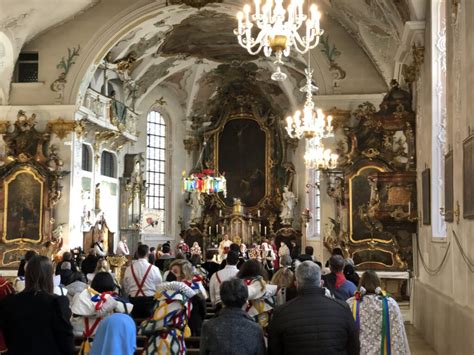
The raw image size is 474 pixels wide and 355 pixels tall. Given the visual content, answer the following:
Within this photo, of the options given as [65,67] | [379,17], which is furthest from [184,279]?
[65,67]

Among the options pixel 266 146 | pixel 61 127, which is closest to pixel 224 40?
pixel 266 146

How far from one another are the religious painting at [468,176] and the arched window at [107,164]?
16.8m

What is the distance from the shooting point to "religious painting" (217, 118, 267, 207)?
28.2 m

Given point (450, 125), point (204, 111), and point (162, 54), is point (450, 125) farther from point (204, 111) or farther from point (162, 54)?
point (204, 111)

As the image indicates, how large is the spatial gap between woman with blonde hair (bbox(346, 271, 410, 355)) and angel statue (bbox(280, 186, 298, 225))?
20.4 metres

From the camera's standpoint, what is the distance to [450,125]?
9125 millimetres

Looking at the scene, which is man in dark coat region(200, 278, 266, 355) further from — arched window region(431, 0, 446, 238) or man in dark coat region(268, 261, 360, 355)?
arched window region(431, 0, 446, 238)

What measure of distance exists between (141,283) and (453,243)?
386 cm

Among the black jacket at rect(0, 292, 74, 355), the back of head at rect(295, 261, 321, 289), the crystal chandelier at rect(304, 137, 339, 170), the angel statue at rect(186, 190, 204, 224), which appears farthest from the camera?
the angel statue at rect(186, 190, 204, 224)

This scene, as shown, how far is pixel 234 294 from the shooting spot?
4.36 meters

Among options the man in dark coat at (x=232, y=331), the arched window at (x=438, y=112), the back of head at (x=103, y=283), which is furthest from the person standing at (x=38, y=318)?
the arched window at (x=438, y=112)

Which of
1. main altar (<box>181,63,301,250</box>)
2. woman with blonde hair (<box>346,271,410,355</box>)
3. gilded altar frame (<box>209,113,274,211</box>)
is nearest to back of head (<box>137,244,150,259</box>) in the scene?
woman with blonde hair (<box>346,271,410,355</box>)

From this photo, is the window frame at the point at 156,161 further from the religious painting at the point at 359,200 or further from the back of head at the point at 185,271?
the back of head at the point at 185,271

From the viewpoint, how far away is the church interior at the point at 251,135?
10.2 metres
